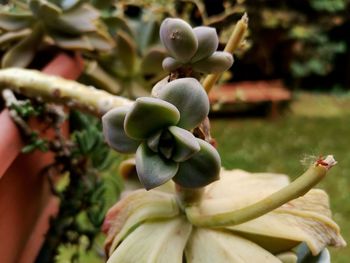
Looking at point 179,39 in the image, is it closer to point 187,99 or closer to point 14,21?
point 187,99

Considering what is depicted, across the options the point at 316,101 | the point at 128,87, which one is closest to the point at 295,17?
the point at 316,101

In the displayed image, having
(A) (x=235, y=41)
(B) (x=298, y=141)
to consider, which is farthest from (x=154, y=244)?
(B) (x=298, y=141)

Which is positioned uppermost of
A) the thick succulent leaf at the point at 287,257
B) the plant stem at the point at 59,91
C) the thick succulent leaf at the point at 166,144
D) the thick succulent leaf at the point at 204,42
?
the thick succulent leaf at the point at 204,42

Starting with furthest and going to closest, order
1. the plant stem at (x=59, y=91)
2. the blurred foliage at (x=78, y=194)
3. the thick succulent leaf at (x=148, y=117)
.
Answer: the blurred foliage at (x=78, y=194)
the plant stem at (x=59, y=91)
the thick succulent leaf at (x=148, y=117)

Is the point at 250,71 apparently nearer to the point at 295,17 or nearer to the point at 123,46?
the point at 295,17

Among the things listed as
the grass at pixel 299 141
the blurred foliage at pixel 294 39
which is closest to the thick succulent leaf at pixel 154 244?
the grass at pixel 299 141

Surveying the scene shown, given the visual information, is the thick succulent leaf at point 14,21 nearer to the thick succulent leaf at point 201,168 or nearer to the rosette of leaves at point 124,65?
the rosette of leaves at point 124,65
